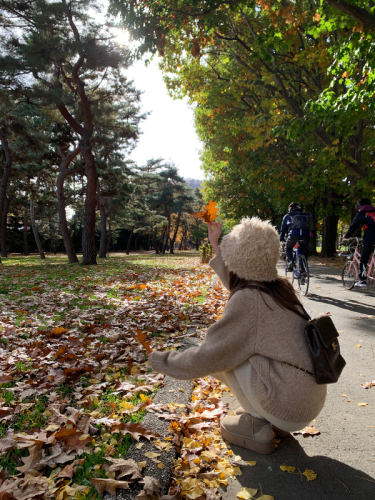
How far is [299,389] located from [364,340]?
3.24 m

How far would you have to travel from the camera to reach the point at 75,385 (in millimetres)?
3041

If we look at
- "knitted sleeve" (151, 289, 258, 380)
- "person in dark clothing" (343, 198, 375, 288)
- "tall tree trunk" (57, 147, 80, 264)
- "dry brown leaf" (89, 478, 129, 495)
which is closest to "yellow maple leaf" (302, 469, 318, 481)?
"knitted sleeve" (151, 289, 258, 380)

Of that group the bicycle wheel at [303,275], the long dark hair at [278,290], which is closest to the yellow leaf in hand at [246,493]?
the long dark hair at [278,290]

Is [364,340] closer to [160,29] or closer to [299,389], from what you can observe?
[299,389]

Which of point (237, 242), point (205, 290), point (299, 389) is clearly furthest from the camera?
point (205, 290)

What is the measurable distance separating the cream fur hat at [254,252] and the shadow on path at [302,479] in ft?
4.02

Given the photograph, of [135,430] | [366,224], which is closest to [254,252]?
[135,430]

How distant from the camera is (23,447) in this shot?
6.86 feet

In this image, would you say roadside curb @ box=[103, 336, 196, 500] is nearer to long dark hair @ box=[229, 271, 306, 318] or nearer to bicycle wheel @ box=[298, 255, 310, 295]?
long dark hair @ box=[229, 271, 306, 318]

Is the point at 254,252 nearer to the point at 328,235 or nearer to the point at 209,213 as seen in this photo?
the point at 209,213

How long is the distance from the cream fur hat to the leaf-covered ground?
4.34 ft

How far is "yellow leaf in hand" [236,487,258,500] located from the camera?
1850 mm

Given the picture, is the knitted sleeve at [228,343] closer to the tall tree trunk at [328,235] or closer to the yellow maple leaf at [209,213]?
the yellow maple leaf at [209,213]

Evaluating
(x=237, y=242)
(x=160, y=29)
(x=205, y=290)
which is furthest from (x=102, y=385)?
(x=160, y=29)
